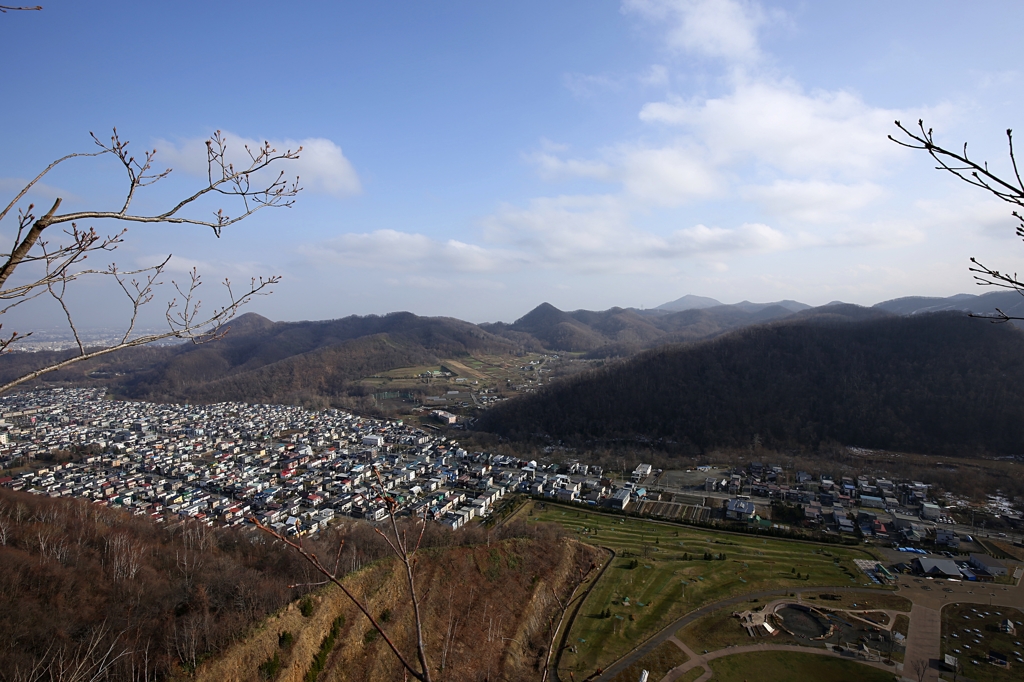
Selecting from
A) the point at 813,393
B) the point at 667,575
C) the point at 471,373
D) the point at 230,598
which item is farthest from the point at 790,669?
the point at 471,373

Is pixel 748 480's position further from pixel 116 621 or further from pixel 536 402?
pixel 116 621

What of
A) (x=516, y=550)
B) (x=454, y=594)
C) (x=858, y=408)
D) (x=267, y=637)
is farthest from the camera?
(x=858, y=408)

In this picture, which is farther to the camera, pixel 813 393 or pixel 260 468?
pixel 813 393

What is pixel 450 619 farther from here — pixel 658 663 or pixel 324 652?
pixel 658 663

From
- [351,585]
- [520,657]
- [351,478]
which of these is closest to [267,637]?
[351,585]

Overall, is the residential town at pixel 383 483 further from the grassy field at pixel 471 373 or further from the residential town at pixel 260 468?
the grassy field at pixel 471 373

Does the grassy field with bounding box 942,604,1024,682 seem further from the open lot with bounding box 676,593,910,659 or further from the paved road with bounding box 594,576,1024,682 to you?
the open lot with bounding box 676,593,910,659

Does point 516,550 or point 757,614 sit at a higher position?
point 516,550
